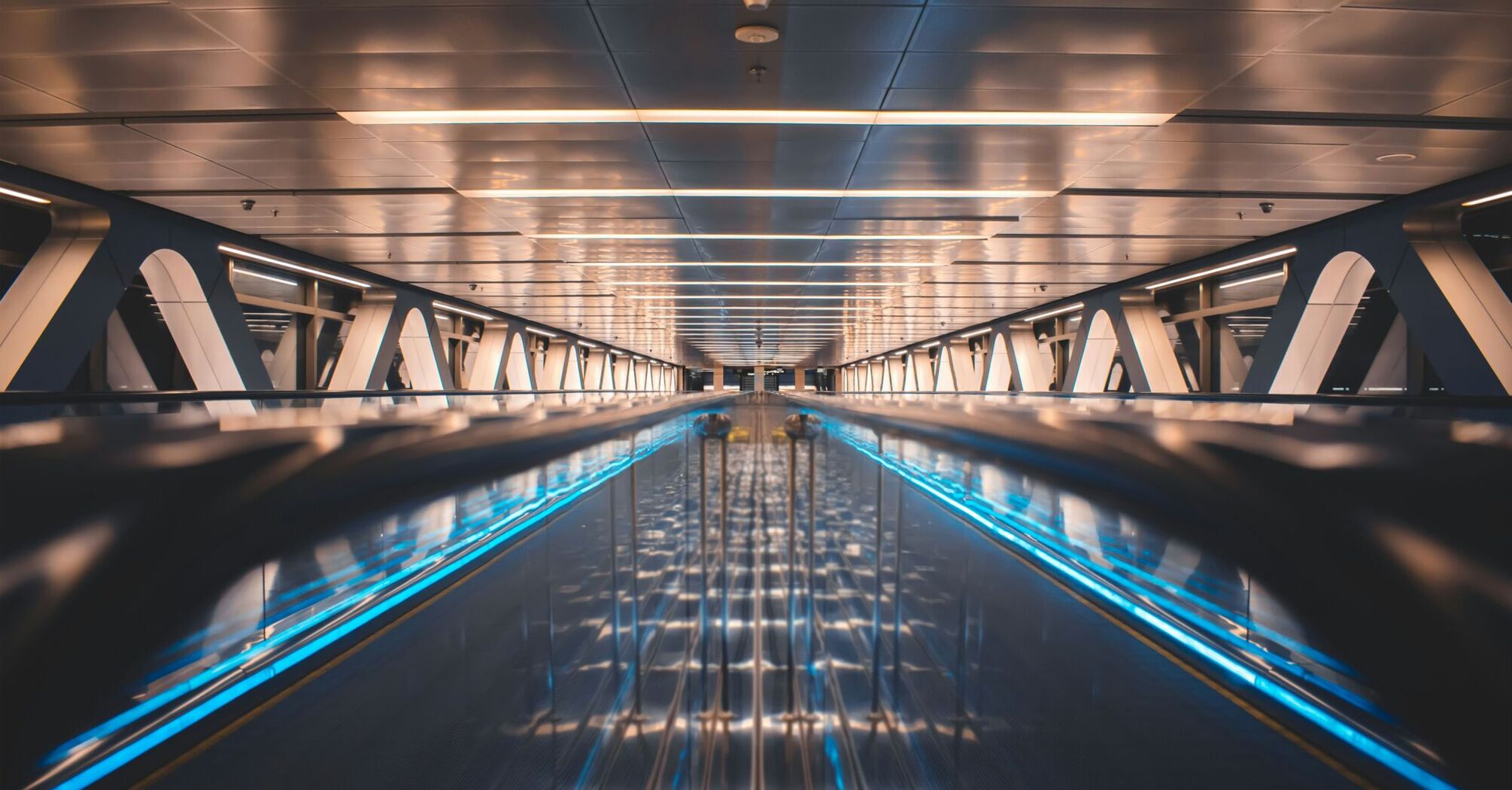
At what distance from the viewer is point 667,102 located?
6.66 metres

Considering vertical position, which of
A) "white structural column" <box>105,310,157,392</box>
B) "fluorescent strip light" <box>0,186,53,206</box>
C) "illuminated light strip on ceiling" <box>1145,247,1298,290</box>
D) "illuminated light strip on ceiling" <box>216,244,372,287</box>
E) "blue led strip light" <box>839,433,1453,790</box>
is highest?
"illuminated light strip on ceiling" <box>216,244,372,287</box>

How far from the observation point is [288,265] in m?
13.8

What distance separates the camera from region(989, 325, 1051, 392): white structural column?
2628 centimetres

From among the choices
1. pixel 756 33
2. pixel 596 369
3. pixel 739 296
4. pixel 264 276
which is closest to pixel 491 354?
pixel 739 296

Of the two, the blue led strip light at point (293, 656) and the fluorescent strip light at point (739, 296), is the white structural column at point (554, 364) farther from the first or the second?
the blue led strip light at point (293, 656)

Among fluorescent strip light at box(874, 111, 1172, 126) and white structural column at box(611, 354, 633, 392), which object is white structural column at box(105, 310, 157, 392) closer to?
fluorescent strip light at box(874, 111, 1172, 126)

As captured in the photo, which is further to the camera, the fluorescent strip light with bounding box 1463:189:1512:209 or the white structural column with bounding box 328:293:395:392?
the white structural column with bounding box 328:293:395:392

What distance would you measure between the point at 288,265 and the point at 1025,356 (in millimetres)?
22381

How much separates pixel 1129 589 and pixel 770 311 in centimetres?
2282

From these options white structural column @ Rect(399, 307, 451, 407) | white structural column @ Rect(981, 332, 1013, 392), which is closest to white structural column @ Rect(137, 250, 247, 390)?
white structural column @ Rect(399, 307, 451, 407)

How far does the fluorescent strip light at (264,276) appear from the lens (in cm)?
1398

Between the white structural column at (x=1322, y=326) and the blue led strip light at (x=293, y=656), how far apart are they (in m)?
12.5

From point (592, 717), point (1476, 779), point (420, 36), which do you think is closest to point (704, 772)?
point (592, 717)

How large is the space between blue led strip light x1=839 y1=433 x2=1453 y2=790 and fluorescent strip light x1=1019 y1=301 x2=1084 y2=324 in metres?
18.2
